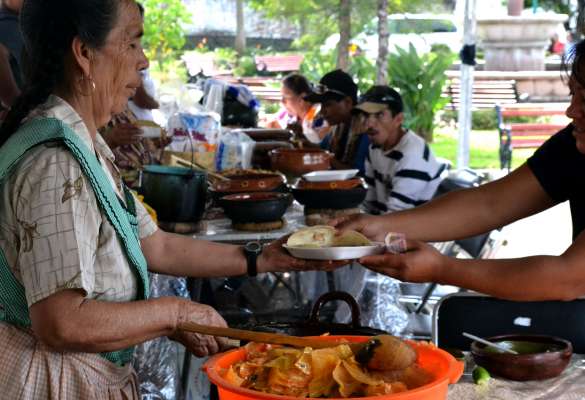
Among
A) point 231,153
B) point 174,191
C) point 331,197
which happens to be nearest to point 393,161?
point 231,153

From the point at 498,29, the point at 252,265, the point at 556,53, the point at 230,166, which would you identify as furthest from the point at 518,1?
the point at 252,265

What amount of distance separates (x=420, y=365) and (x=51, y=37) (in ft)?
3.79

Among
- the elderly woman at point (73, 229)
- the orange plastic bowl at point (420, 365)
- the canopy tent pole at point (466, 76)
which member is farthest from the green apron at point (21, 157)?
the canopy tent pole at point (466, 76)

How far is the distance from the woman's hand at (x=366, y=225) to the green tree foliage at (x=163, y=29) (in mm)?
14624

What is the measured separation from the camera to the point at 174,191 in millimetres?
4008

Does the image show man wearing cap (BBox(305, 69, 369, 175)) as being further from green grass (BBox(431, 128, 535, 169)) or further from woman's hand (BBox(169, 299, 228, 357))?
green grass (BBox(431, 128, 535, 169))

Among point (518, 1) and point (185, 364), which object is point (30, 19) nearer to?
point (185, 364)

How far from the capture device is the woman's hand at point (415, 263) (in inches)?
95.7

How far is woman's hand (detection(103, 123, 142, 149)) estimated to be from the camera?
491cm

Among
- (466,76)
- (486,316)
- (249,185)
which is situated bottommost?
(486,316)

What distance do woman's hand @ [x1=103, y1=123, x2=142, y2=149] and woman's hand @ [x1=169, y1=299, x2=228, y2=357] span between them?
9.16 ft

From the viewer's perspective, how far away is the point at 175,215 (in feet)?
13.3

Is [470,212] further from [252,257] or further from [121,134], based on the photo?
[121,134]

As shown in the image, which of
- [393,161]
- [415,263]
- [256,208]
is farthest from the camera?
[393,161]
